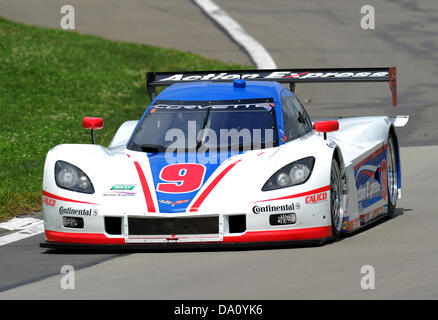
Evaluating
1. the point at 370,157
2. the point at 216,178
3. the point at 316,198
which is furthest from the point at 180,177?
the point at 370,157

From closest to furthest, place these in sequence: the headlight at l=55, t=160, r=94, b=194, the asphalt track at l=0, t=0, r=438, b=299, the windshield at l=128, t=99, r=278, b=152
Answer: the asphalt track at l=0, t=0, r=438, b=299
the headlight at l=55, t=160, r=94, b=194
the windshield at l=128, t=99, r=278, b=152

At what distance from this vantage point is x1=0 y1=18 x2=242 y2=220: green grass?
1711 centimetres

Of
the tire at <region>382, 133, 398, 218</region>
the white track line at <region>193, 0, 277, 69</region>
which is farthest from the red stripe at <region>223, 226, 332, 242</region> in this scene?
the white track line at <region>193, 0, 277, 69</region>

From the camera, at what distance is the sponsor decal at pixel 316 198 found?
8.73 metres

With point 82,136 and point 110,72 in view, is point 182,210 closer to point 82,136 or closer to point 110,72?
point 82,136

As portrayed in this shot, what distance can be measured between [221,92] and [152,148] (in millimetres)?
958

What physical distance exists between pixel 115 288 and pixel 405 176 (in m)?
6.84

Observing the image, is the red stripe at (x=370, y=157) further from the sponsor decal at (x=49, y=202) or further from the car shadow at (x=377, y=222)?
the sponsor decal at (x=49, y=202)

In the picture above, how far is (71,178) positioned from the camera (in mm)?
9125

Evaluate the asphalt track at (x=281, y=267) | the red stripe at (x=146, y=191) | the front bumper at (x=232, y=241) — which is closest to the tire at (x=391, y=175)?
the asphalt track at (x=281, y=267)

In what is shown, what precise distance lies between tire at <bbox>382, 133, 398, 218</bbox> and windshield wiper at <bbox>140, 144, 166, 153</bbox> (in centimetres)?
237

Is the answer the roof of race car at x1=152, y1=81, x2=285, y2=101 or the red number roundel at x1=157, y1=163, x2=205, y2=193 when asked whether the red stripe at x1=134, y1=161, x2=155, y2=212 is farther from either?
the roof of race car at x1=152, y1=81, x2=285, y2=101

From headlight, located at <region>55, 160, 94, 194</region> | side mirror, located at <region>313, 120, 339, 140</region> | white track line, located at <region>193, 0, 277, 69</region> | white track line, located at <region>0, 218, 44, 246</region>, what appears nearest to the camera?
headlight, located at <region>55, 160, 94, 194</region>

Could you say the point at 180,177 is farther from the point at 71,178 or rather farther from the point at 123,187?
the point at 71,178
